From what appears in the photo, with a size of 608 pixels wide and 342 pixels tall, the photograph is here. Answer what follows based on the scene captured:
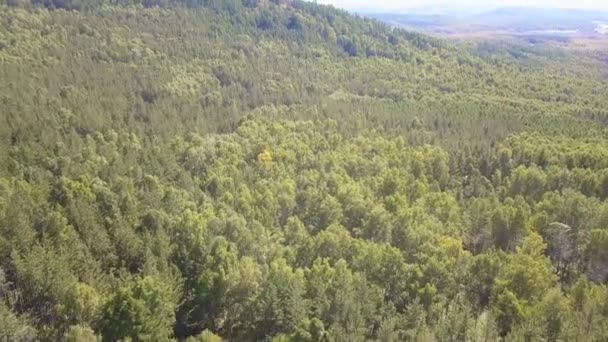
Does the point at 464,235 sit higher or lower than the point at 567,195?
lower

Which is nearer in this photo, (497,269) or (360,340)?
(360,340)

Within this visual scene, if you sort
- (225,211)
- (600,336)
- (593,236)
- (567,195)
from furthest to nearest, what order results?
(567,195) → (225,211) → (593,236) → (600,336)

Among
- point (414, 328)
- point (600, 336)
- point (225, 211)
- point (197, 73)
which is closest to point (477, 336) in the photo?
point (414, 328)

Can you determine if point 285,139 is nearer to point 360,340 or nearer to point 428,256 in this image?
point 428,256

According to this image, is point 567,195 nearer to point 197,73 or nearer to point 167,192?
point 167,192

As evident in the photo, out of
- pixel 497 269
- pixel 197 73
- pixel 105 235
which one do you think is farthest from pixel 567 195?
pixel 197 73

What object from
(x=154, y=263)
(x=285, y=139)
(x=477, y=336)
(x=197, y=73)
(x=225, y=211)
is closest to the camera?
(x=477, y=336)
